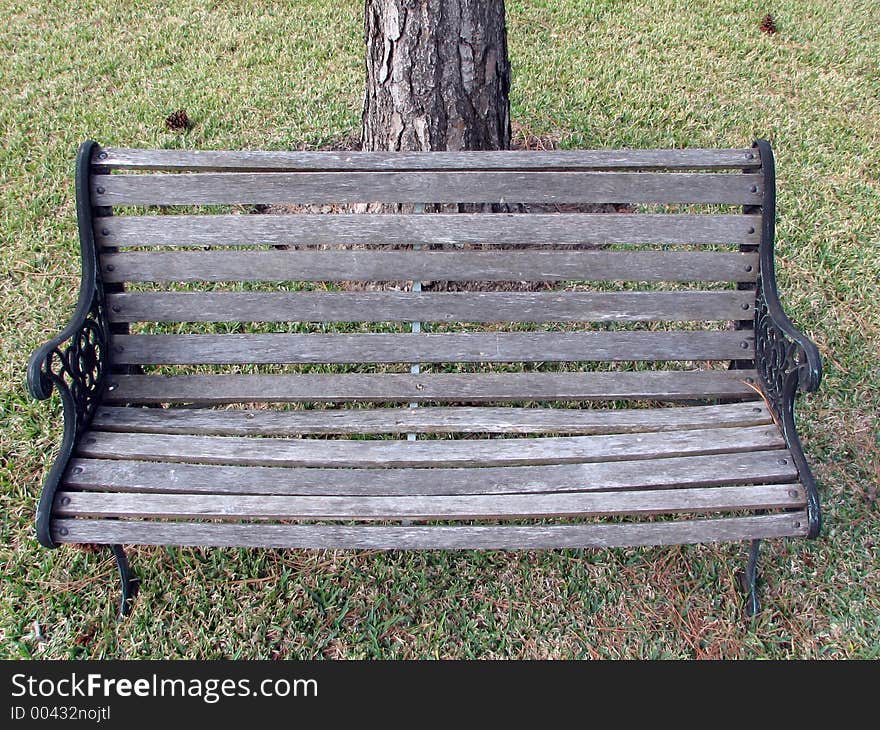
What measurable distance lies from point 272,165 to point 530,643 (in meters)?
1.79

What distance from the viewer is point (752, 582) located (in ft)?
8.61

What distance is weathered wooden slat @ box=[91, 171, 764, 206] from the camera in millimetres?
2633

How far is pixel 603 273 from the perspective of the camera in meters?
2.69

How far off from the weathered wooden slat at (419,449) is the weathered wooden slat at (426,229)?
67 centimetres

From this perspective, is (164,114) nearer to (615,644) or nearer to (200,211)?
(200,211)

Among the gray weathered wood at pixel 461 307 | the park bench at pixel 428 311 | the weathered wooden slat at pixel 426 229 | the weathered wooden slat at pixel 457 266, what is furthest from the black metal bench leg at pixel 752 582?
the weathered wooden slat at pixel 426 229

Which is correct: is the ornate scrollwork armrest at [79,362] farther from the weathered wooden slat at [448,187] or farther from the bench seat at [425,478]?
the weathered wooden slat at [448,187]

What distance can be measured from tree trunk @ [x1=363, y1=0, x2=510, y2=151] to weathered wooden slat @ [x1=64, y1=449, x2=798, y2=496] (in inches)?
65.4

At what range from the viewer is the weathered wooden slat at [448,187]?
2633mm

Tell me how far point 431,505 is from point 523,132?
105 inches

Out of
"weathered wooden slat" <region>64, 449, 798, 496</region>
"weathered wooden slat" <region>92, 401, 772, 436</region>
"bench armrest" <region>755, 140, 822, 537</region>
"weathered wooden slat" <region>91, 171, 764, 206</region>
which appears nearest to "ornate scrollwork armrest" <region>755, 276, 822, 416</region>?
"bench armrest" <region>755, 140, 822, 537</region>

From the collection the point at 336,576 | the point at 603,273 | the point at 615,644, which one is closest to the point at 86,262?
the point at 336,576

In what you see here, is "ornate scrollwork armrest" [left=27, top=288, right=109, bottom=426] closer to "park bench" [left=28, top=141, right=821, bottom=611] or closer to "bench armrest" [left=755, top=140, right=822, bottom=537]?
"park bench" [left=28, top=141, right=821, bottom=611]

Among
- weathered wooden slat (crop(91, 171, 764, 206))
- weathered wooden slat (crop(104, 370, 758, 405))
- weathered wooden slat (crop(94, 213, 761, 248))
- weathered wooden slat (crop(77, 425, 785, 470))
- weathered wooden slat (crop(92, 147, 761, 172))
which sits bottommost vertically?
weathered wooden slat (crop(77, 425, 785, 470))
